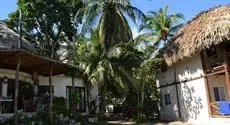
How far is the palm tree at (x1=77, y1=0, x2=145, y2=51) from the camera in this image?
77.0ft

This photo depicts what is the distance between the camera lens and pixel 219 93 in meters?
21.7

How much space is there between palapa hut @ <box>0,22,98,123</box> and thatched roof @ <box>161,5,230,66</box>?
8073mm

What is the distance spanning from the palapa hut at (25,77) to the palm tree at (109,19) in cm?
437

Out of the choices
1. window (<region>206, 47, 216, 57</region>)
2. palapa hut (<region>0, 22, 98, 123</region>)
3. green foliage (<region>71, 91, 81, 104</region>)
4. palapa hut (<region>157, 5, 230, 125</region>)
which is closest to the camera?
palapa hut (<region>0, 22, 98, 123</region>)

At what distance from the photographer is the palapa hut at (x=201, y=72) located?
1859 centimetres

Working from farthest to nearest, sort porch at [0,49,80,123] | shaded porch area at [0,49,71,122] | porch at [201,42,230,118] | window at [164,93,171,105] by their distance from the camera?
window at [164,93,171,105] → porch at [201,42,230,118] → porch at [0,49,80,123] → shaded porch area at [0,49,71,122]

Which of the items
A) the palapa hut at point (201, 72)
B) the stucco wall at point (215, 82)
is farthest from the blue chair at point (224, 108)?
the stucco wall at point (215, 82)

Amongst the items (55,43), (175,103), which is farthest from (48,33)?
(175,103)

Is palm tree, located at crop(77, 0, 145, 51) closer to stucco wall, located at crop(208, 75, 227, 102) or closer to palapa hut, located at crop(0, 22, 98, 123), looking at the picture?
palapa hut, located at crop(0, 22, 98, 123)

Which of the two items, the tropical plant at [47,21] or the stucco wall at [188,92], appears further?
the tropical plant at [47,21]

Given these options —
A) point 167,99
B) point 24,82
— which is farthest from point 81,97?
point 167,99

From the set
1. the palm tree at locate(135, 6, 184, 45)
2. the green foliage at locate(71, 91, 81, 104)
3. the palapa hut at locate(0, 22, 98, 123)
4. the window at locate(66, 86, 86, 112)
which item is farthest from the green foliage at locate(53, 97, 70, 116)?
the palm tree at locate(135, 6, 184, 45)

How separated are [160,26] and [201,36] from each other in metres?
7.67

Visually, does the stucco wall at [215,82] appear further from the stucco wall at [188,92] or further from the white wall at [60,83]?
the white wall at [60,83]
